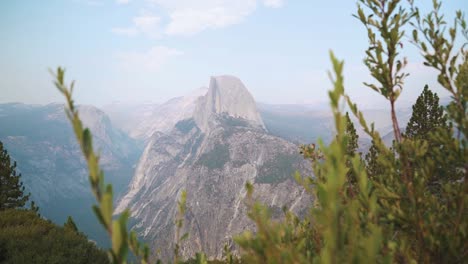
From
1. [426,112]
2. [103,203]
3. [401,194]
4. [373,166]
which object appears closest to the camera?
[103,203]

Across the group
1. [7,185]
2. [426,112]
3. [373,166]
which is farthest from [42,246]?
[426,112]

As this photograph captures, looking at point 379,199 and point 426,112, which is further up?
point 379,199

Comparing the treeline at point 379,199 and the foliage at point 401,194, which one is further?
the foliage at point 401,194

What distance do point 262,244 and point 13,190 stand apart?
43164 millimetres

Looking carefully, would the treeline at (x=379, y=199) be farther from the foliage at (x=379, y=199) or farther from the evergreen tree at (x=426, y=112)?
the evergreen tree at (x=426, y=112)

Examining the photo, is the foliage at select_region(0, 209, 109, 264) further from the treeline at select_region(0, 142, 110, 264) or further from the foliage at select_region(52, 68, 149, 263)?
the foliage at select_region(52, 68, 149, 263)

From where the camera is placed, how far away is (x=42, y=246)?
11.8 m

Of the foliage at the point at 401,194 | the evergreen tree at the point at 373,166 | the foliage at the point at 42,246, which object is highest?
the foliage at the point at 401,194

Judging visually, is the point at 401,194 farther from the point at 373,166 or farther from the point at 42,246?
the point at 373,166

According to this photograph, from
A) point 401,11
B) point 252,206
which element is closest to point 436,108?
point 401,11

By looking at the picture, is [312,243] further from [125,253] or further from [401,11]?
[125,253]

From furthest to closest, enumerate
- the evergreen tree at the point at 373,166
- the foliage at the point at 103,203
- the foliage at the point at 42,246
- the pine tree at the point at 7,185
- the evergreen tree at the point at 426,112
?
1. the pine tree at the point at 7,185
2. the evergreen tree at the point at 426,112
3. the evergreen tree at the point at 373,166
4. the foliage at the point at 42,246
5. the foliage at the point at 103,203

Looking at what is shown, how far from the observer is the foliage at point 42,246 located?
10797 millimetres

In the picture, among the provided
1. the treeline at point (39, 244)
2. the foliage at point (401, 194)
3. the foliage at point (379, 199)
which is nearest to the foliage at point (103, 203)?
the foliage at point (379, 199)
